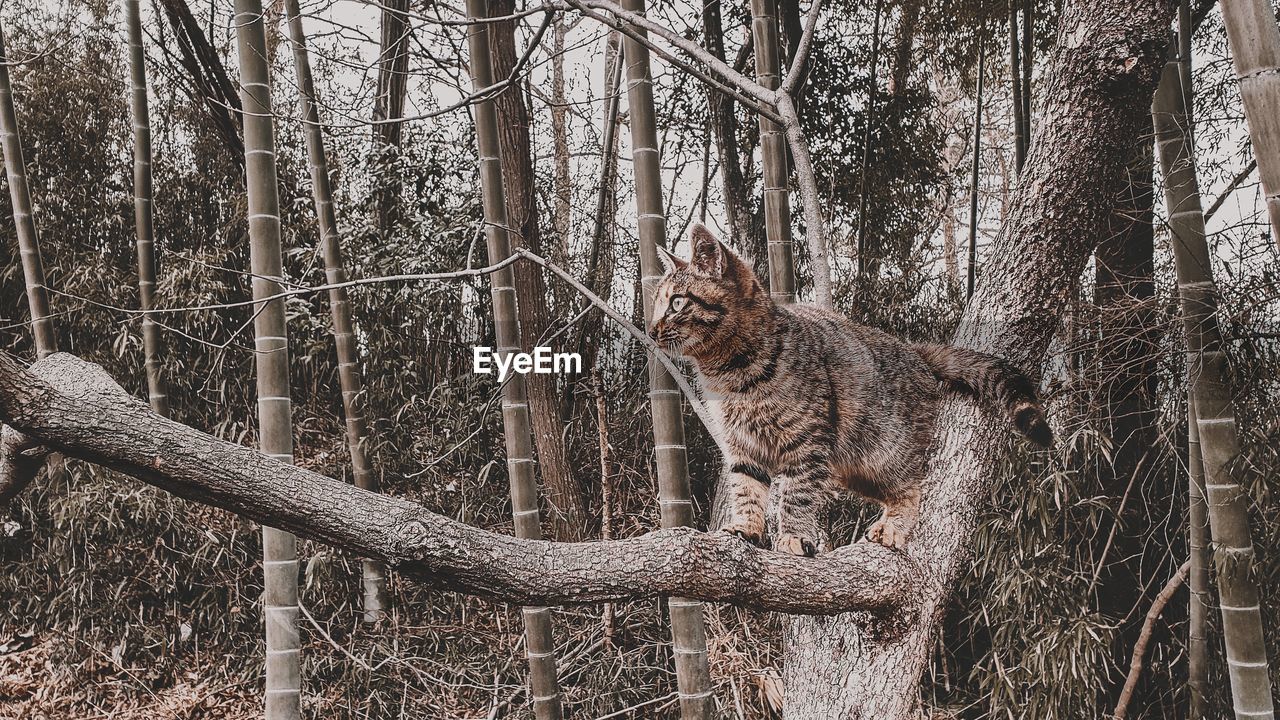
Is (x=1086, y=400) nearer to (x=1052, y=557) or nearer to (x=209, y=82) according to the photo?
(x=1052, y=557)

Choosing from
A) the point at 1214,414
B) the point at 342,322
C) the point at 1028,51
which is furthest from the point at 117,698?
the point at 1028,51

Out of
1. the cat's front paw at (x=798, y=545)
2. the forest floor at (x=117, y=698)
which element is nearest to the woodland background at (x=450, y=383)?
the forest floor at (x=117, y=698)

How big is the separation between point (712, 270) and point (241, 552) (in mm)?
3683

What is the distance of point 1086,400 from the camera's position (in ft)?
9.67

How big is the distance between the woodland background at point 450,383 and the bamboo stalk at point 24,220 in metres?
0.30

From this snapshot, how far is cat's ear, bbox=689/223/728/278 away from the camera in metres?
1.78

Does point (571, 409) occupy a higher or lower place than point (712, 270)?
lower

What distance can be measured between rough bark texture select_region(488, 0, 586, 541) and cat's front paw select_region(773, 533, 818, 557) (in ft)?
8.47

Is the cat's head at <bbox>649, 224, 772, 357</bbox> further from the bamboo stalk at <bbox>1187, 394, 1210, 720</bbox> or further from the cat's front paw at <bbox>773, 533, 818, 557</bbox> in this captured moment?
the bamboo stalk at <bbox>1187, 394, 1210, 720</bbox>

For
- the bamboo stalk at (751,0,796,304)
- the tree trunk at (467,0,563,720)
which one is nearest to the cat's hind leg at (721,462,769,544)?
the bamboo stalk at (751,0,796,304)

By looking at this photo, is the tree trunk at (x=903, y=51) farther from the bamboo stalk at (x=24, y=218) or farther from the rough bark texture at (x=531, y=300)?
the bamboo stalk at (x=24, y=218)

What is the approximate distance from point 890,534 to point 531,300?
106 inches

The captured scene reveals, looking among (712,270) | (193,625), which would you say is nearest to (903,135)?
(712,270)

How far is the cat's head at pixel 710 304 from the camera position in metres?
1.83
